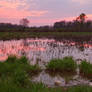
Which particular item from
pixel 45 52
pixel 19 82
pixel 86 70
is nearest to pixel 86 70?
pixel 86 70

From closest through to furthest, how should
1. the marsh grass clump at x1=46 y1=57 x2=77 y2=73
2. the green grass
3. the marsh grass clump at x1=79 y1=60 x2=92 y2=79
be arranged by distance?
1. the green grass
2. the marsh grass clump at x1=79 y1=60 x2=92 y2=79
3. the marsh grass clump at x1=46 y1=57 x2=77 y2=73

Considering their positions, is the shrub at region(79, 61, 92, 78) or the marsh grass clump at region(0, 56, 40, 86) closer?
the marsh grass clump at region(0, 56, 40, 86)

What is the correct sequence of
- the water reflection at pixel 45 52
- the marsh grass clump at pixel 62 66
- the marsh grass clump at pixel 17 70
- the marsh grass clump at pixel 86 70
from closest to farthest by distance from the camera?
1. the marsh grass clump at pixel 17 70
2. the marsh grass clump at pixel 86 70
3. the marsh grass clump at pixel 62 66
4. the water reflection at pixel 45 52

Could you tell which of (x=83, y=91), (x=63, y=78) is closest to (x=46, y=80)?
(x=63, y=78)

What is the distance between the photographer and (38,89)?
456cm

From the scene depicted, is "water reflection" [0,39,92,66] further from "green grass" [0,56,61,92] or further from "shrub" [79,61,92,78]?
"shrub" [79,61,92,78]

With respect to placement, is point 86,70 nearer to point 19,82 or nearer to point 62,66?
point 62,66

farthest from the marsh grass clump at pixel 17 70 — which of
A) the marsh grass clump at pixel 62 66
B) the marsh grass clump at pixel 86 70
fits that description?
the marsh grass clump at pixel 86 70

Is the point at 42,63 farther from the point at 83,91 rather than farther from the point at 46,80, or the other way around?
the point at 83,91

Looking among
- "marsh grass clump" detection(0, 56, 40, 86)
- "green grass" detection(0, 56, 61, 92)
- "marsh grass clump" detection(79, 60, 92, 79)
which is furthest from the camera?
"marsh grass clump" detection(79, 60, 92, 79)

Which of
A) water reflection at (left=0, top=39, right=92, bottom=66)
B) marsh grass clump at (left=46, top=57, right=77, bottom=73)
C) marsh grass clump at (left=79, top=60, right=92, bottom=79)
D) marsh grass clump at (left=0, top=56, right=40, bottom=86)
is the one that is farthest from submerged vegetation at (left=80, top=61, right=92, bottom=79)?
water reflection at (left=0, top=39, right=92, bottom=66)

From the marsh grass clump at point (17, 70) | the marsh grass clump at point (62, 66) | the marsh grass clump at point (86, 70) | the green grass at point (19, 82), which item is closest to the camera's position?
the green grass at point (19, 82)

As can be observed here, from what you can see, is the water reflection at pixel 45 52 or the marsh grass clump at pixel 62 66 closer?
the marsh grass clump at pixel 62 66

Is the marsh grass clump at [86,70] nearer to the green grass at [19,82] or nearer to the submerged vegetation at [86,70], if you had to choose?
the submerged vegetation at [86,70]
